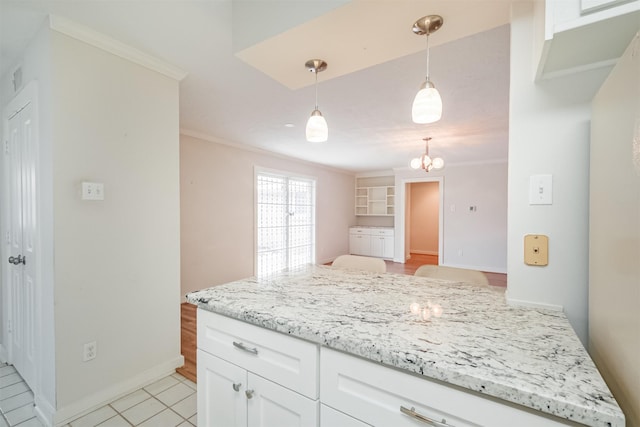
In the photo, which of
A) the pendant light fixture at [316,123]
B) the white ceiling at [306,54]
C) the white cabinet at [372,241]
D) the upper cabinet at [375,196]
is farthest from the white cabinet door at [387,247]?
the pendant light fixture at [316,123]

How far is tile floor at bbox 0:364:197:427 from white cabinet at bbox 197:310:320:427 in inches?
27.8

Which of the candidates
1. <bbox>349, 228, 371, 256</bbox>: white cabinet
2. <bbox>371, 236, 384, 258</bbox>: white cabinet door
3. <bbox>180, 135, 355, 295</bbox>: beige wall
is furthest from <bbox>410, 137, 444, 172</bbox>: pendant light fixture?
<bbox>349, 228, 371, 256</bbox>: white cabinet

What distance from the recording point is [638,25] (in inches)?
27.7

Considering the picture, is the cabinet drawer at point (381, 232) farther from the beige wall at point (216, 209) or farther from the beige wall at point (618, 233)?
the beige wall at point (618, 233)

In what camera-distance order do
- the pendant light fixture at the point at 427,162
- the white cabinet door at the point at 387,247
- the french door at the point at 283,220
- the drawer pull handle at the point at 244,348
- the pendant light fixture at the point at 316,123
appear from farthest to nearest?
the white cabinet door at the point at 387,247 < the french door at the point at 283,220 < the pendant light fixture at the point at 427,162 < the pendant light fixture at the point at 316,123 < the drawer pull handle at the point at 244,348

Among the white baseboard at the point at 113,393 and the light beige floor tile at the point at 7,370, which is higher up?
the white baseboard at the point at 113,393

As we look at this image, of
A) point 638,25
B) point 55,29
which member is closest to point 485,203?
point 638,25

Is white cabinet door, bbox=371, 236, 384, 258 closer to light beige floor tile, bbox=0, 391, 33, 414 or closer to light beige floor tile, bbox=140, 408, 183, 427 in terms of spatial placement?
light beige floor tile, bbox=140, 408, 183, 427

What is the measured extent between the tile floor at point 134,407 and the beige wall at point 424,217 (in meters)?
7.62

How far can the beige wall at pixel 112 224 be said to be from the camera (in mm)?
1591

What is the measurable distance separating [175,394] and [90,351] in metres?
0.60

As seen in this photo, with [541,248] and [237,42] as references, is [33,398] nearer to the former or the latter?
[237,42]

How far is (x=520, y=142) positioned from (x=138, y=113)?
2.25 meters

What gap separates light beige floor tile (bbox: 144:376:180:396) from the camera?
192 centimetres
